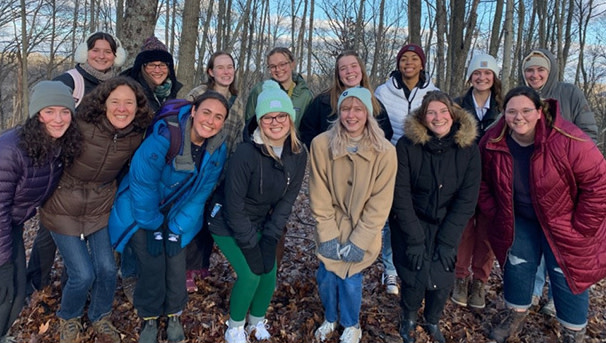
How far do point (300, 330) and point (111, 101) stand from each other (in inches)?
106

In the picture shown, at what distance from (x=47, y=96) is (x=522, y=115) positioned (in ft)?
12.6

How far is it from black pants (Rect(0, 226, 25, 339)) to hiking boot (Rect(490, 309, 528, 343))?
428 centimetres

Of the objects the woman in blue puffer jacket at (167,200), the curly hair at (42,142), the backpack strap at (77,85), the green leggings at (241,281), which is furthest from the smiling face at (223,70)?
the green leggings at (241,281)

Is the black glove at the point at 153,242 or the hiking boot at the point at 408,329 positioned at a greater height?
the black glove at the point at 153,242

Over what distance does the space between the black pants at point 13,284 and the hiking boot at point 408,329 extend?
3.33 meters

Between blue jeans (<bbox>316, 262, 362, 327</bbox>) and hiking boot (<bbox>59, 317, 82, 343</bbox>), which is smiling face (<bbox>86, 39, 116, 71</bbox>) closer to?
hiking boot (<bbox>59, 317, 82, 343</bbox>)

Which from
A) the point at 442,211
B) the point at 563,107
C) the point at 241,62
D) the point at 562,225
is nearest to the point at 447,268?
the point at 442,211

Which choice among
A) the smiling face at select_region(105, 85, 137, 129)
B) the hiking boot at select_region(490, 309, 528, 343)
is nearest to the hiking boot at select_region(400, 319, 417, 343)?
the hiking boot at select_region(490, 309, 528, 343)

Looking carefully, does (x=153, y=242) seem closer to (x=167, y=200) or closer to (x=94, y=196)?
(x=167, y=200)

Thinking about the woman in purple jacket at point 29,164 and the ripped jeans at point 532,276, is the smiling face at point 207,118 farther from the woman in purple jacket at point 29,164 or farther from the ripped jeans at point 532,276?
the ripped jeans at point 532,276

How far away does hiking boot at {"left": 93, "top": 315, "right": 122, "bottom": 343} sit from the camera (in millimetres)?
3283

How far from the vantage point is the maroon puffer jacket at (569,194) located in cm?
312

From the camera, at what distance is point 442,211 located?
3.40m

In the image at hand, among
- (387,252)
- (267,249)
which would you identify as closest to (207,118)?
(267,249)
